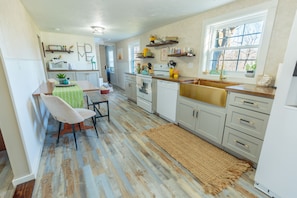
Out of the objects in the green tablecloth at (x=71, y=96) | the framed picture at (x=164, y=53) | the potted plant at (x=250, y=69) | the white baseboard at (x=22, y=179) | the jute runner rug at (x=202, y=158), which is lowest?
the jute runner rug at (x=202, y=158)

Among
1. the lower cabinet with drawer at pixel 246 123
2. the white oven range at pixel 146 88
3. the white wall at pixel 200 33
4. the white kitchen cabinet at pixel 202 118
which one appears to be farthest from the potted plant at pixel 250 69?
the white oven range at pixel 146 88

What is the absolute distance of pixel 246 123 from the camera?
1724mm

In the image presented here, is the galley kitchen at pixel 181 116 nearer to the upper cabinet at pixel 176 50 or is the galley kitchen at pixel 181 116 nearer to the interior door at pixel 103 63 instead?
the upper cabinet at pixel 176 50

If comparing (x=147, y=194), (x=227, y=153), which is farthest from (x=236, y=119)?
(x=147, y=194)

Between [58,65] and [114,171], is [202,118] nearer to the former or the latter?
[114,171]

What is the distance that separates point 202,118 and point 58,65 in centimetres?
475

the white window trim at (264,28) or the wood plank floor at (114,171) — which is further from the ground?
the white window trim at (264,28)

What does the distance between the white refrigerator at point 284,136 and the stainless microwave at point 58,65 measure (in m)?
5.38

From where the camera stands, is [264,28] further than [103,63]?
No

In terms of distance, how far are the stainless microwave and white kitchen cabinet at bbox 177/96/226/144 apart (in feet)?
13.6

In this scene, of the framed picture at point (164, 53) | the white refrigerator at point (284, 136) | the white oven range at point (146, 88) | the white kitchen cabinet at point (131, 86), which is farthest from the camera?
the white kitchen cabinet at point (131, 86)

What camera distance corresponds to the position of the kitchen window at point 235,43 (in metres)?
2.02

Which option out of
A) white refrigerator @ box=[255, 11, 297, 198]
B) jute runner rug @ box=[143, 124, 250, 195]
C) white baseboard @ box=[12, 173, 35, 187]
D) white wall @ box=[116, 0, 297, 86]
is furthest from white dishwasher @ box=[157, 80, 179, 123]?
white baseboard @ box=[12, 173, 35, 187]

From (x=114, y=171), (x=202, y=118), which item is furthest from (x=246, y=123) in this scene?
(x=114, y=171)
